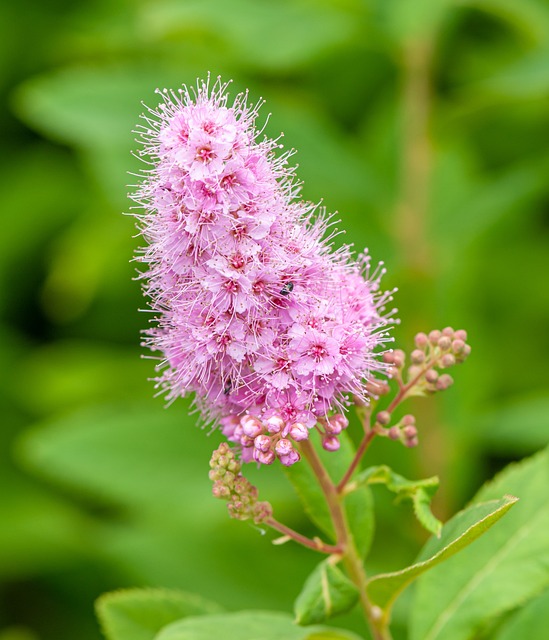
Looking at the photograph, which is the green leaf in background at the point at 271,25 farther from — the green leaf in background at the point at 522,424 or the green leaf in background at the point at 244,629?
the green leaf in background at the point at 244,629

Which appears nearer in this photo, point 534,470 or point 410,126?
point 534,470

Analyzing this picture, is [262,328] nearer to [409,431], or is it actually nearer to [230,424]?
[230,424]

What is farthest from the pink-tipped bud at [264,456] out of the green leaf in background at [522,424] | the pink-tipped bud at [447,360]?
the green leaf in background at [522,424]

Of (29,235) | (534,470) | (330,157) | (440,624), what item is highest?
(29,235)

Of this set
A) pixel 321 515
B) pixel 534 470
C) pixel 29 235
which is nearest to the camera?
pixel 321 515

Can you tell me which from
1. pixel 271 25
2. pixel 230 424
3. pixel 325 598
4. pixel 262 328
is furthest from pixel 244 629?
pixel 271 25

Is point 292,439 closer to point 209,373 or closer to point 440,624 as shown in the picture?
point 209,373

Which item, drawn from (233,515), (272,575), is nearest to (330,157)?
(272,575)
